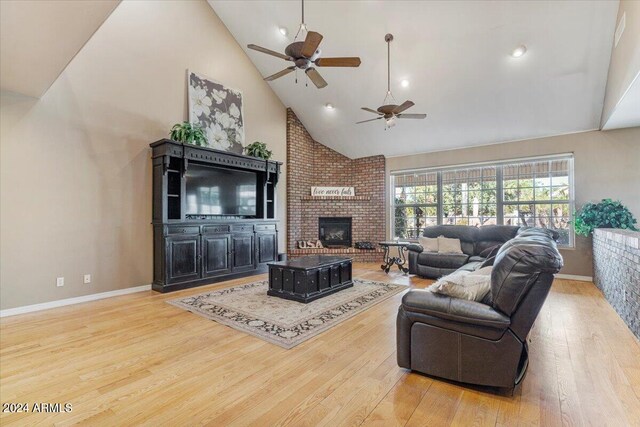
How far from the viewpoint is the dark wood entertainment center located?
15.1 ft

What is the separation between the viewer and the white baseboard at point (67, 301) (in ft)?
11.5

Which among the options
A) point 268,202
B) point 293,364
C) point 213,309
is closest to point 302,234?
point 268,202

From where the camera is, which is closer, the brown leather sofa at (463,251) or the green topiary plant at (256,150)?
the brown leather sofa at (463,251)

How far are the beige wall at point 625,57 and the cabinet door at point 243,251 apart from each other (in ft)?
18.8

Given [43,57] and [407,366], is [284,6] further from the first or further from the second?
[407,366]

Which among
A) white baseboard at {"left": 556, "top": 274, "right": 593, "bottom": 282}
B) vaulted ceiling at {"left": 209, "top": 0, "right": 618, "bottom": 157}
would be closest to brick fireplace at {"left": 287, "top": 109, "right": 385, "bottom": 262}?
vaulted ceiling at {"left": 209, "top": 0, "right": 618, "bottom": 157}

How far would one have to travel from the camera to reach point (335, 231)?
26.6ft

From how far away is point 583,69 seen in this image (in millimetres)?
4508

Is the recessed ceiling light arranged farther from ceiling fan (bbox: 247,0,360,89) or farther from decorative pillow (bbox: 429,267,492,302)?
decorative pillow (bbox: 429,267,492,302)

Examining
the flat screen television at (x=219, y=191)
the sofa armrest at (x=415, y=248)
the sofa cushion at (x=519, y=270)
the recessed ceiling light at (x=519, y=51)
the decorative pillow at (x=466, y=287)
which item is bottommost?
the sofa armrest at (x=415, y=248)

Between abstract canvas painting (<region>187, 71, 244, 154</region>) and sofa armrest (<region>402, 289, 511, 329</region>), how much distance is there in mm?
4677

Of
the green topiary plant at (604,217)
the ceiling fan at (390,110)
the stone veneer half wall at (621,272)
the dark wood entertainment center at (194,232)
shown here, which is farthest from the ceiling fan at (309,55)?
the green topiary plant at (604,217)

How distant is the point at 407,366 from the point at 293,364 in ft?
2.80

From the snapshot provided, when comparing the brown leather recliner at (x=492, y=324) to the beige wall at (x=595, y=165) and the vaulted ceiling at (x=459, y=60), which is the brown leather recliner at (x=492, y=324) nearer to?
the vaulted ceiling at (x=459, y=60)
